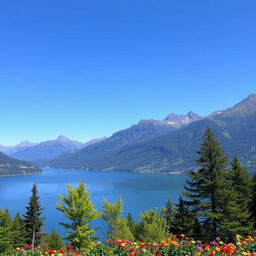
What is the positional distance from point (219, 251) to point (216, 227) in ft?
73.9

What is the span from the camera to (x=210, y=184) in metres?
30.8

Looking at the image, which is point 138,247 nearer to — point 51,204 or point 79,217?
point 79,217

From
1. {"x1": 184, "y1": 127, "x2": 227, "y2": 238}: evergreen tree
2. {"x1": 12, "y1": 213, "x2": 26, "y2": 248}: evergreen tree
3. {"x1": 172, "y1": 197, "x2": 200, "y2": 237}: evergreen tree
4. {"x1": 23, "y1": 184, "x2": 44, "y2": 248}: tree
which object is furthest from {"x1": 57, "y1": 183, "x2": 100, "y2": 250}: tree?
{"x1": 23, "y1": 184, "x2": 44, "y2": 248}: tree

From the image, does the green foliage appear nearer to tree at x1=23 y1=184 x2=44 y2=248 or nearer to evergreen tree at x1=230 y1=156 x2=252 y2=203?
evergreen tree at x1=230 y1=156 x2=252 y2=203

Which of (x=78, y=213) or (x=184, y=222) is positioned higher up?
(x=78, y=213)

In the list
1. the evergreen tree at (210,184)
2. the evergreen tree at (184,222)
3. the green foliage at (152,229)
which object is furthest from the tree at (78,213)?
the evergreen tree at (184,222)

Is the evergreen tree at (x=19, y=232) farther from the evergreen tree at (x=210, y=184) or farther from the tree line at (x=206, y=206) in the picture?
the evergreen tree at (x=210, y=184)

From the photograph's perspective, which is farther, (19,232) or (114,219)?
(19,232)

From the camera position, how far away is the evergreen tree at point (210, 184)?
30859 millimetres

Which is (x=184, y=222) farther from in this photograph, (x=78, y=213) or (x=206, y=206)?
(x=78, y=213)

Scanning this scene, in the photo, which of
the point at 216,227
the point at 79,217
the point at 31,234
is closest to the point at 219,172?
the point at 216,227

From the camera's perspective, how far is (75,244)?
32.3m

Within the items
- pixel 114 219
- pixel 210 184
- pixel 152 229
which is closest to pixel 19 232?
pixel 114 219

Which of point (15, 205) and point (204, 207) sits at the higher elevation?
point (204, 207)
